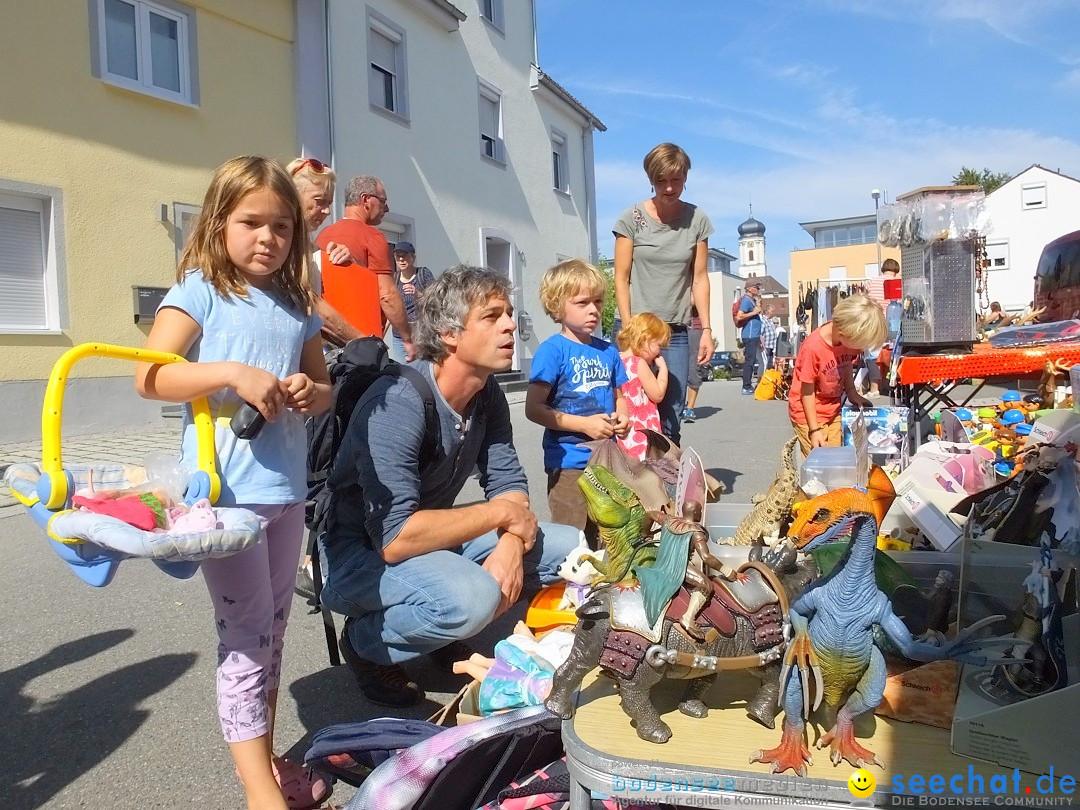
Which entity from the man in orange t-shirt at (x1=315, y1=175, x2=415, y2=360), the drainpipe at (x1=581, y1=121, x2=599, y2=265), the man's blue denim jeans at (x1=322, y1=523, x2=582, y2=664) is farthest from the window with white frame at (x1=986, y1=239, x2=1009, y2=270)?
the man's blue denim jeans at (x1=322, y1=523, x2=582, y2=664)

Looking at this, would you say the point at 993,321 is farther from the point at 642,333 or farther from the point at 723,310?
the point at 723,310

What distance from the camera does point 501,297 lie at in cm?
240

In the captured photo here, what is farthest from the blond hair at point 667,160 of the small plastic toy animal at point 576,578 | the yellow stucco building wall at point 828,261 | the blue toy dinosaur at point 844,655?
the yellow stucco building wall at point 828,261

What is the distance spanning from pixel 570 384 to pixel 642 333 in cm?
80

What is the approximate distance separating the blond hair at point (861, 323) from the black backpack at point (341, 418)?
2.90m

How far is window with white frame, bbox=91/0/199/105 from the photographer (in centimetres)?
864

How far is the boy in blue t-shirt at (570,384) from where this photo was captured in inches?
136

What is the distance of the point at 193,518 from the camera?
151 centimetres

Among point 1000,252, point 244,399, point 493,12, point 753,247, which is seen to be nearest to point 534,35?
point 493,12

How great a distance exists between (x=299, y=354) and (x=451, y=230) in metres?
12.2

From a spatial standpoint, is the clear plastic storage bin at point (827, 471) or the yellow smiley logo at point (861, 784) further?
the clear plastic storage bin at point (827, 471)

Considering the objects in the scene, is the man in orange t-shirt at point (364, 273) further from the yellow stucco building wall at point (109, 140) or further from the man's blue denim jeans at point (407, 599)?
the yellow stucco building wall at point (109, 140)

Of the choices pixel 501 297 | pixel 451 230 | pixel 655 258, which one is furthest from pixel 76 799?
pixel 451 230

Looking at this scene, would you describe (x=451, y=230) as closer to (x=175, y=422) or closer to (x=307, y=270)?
(x=175, y=422)
